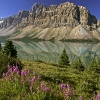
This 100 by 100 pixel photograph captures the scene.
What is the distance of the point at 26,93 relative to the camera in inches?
257

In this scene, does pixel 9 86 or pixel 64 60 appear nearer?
pixel 9 86

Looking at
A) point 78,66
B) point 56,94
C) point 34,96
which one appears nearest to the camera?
point 34,96

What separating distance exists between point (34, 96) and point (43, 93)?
389mm

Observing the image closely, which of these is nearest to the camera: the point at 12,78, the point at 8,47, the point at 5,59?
the point at 12,78

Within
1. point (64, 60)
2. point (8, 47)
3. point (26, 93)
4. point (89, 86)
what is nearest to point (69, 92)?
point (26, 93)

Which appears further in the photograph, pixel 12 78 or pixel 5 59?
pixel 5 59

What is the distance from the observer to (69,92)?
6.84 meters

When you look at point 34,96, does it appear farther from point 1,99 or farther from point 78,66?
point 78,66

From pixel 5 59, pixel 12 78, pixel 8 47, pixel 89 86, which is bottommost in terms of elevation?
pixel 89 86

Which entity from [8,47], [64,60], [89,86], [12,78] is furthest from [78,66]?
[12,78]

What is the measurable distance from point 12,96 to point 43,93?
4.11ft

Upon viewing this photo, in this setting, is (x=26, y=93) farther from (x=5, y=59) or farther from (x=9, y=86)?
(x=5, y=59)

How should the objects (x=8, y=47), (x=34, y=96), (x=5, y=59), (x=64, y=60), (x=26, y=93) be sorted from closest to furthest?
(x=34, y=96) < (x=26, y=93) < (x=5, y=59) < (x=8, y=47) < (x=64, y=60)

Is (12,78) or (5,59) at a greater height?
(5,59)
